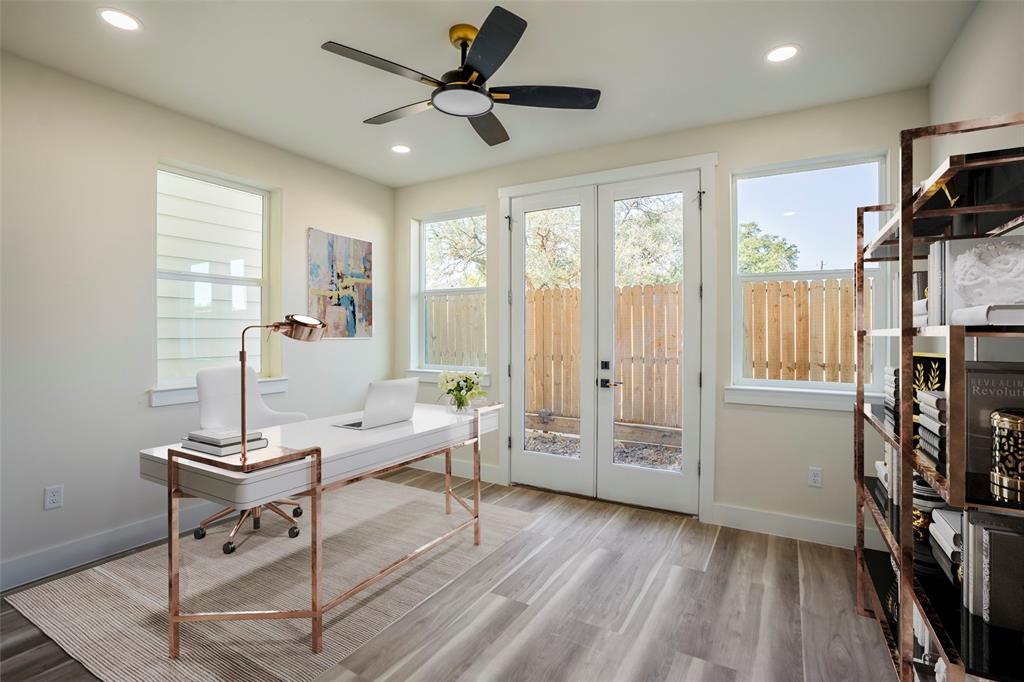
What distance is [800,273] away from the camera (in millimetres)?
3145

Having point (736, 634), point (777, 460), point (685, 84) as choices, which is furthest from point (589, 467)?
point (685, 84)

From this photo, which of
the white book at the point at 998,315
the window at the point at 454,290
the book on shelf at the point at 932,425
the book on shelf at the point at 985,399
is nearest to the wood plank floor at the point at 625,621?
the book on shelf at the point at 932,425

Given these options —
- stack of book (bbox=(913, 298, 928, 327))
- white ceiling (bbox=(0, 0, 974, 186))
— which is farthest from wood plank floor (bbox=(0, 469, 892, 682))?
white ceiling (bbox=(0, 0, 974, 186))

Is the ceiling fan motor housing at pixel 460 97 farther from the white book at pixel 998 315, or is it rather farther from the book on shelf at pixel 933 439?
the book on shelf at pixel 933 439

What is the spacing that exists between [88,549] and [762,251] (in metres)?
4.35

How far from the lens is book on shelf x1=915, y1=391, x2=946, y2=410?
1.44 metres

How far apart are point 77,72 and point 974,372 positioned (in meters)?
4.04

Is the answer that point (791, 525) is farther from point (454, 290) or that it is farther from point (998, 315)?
point (454, 290)

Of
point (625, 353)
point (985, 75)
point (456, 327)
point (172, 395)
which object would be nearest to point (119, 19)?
point (172, 395)

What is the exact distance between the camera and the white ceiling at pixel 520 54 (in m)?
2.16

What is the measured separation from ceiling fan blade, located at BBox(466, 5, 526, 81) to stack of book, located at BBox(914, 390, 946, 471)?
180cm

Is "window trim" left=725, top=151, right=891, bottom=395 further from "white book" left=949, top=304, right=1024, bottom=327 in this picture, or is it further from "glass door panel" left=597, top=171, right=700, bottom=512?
"white book" left=949, top=304, right=1024, bottom=327

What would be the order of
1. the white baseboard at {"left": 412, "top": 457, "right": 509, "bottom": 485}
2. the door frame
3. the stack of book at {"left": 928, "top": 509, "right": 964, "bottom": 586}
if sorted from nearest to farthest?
the stack of book at {"left": 928, "top": 509, "right": 964, "bottom": 586} < the door frame < the white baseboard at {"left": 412, "top": 457, "right": 509, "bottom": 485}

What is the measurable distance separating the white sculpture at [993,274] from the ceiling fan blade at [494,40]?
1.56 metres
